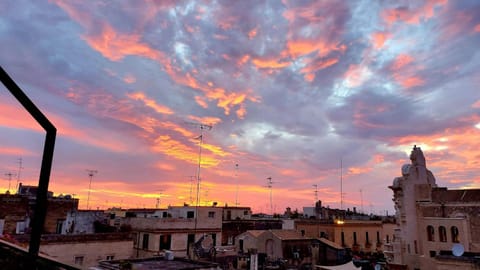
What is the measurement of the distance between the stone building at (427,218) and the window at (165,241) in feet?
83.0

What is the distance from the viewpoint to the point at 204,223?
1642 inches

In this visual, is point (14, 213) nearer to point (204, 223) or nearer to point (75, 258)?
point (75, 258)

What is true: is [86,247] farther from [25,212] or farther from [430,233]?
[430,233]

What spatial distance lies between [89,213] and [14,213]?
6889 mm

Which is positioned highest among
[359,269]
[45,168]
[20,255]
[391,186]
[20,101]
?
[391,186]

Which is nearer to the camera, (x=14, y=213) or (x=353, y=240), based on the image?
(x=14, y=213)

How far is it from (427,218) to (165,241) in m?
29.1

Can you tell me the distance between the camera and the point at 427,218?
128ft

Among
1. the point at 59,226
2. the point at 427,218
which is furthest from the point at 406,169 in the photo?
the point at 59,226

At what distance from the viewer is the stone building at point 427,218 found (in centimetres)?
3497

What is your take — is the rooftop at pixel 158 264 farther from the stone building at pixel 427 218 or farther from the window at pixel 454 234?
the window at pixel 454 234

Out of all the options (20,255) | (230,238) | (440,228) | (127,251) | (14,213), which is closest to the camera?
(20,255)

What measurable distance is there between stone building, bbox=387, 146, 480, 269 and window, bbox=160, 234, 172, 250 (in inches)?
996

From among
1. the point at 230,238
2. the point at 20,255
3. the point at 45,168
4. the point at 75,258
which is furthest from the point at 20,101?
the point at 230,238
